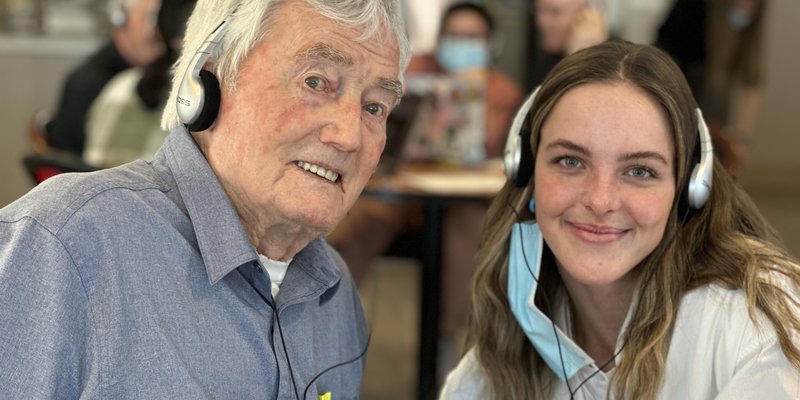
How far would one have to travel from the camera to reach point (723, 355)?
153cm

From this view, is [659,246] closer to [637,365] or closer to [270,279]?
[637,365]

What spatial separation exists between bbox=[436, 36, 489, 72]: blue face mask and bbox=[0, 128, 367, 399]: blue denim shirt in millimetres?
2770

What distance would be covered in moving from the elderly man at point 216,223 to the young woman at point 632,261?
1.09ft

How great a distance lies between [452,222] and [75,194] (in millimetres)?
2675

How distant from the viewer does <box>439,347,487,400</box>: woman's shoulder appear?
179cm

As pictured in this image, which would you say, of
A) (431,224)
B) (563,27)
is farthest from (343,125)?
(563,27)

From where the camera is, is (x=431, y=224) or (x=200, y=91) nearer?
(x=200, y=91)

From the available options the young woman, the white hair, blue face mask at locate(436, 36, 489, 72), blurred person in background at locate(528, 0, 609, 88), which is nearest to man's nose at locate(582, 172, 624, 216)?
the young woman

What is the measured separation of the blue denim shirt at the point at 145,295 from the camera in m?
1.25

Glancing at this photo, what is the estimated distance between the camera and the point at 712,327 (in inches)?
61.5

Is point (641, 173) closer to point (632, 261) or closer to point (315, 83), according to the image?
point (632, 261)

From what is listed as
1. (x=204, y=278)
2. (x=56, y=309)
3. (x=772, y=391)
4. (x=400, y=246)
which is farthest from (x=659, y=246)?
(x=400, y=246)

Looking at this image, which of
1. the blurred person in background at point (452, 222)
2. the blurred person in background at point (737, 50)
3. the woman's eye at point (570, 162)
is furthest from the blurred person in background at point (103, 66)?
the blurred person in background at point (737, 50)

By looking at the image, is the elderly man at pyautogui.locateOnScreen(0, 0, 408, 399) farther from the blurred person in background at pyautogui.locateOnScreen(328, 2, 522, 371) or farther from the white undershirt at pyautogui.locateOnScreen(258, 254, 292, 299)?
the blurred person in background at pyautogui.locateOnScreen(328, 2, 522, 371)
